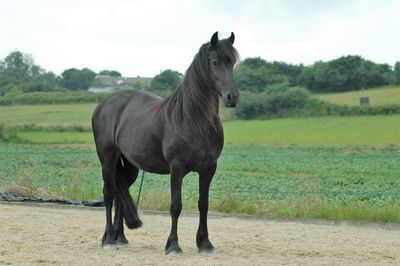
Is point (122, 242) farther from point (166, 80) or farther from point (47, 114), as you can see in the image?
point (166, 80)

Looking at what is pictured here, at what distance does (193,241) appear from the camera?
8.57m

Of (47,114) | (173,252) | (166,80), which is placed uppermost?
(166,80)

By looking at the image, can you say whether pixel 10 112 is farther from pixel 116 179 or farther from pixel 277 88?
pixel 116 179

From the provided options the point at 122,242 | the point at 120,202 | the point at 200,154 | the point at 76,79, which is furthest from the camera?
the point at 76,79

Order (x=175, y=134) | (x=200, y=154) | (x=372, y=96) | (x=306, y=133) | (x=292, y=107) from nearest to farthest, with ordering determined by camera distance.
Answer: (x=200, y=154) → (x=175, y=134) → (x=306, y=133) → (x=292, y=107) → (x=372, y=96)

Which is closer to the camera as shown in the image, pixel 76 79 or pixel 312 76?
pixel 312 76

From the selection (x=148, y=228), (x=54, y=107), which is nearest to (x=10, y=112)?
(x=54, y=107)

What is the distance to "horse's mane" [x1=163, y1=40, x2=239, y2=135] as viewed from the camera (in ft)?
23.8

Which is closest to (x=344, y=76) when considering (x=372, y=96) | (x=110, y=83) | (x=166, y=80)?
(x=372, y=96)

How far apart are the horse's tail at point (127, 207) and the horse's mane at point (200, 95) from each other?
1.44m

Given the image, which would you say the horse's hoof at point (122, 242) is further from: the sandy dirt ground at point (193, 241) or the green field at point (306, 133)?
the green field at point (306, 133)

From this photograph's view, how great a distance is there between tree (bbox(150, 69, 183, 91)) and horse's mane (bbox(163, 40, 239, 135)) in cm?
4257

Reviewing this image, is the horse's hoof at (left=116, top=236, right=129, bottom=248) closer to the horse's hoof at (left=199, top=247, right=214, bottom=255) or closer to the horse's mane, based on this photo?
the horse's hoof at (left=199, top=247, right=214, bottom=255)

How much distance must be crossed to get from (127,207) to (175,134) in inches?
58.8
